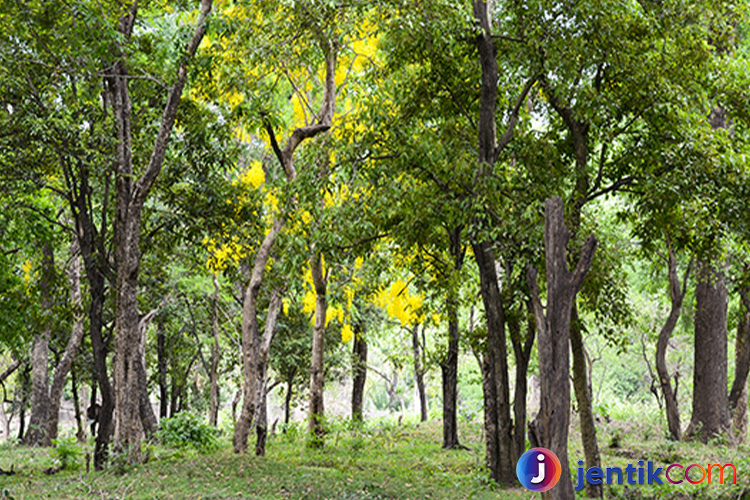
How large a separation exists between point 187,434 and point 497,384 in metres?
7.14

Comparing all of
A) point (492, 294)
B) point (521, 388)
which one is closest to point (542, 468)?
point (492, 294)

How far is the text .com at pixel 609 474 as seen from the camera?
6.52 meters

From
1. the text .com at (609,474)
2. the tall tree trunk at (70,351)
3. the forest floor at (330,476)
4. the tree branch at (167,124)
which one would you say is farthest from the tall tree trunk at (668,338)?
the tall tree trunk at (70,351)

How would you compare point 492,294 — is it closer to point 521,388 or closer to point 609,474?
point 521,388

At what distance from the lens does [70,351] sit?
52.4 feet

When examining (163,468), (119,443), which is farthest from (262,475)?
(119,443)

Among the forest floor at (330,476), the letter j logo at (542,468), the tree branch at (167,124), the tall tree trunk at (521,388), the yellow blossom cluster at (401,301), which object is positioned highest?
the tree branch at (167,124)

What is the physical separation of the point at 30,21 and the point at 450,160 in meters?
6.41

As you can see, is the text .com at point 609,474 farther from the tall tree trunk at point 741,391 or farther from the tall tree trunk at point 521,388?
the tall tree trunk at point 741,391

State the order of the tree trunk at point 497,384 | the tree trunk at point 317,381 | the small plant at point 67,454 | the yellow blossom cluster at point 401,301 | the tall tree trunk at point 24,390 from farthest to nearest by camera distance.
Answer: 1. the tall tree trunk at point 24,390
2. the yellow blossom cluster at point 401,301
3. the tree trunk at point 317,381
4. the small plant at point 67,454
5. the tree trunk at point 497,384

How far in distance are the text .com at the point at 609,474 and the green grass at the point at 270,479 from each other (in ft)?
3.48

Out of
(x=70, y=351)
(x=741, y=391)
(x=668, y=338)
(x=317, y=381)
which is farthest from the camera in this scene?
(x=70, y=351)

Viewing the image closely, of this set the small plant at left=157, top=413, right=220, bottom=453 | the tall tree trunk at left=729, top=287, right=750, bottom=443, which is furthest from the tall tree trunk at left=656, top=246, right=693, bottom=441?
the small plant at left=157, top=413, right=220, bottom=453

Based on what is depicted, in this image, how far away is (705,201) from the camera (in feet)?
27.4
